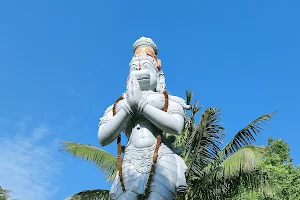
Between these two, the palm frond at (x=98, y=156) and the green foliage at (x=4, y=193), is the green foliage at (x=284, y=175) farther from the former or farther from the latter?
the green foliage at (x=4, y=193)

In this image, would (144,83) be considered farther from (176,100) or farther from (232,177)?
(232,177)

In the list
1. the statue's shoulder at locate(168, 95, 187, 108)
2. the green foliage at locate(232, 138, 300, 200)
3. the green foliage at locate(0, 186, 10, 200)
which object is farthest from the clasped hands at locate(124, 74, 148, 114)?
the green foliage at locate(0, 186, 10, 200)

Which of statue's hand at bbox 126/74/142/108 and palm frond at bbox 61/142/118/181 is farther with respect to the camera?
palm frond at bbox 61/142/118/181

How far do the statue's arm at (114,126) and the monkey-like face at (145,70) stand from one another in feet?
1.46

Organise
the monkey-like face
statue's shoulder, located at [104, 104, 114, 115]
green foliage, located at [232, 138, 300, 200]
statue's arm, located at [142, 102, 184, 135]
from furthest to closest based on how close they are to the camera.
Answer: green foliage, located at [232, 138, 300, 200], statue's shoulder, located at [104, 104, 114, 115], the monkey-like face, statue's arm, located at [142, 102, 184, 135]

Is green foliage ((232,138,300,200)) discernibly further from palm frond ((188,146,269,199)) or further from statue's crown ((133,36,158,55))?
statue's crown ((133,36,158,55))

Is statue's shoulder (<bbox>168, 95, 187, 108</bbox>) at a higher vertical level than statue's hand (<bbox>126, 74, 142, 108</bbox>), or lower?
higher

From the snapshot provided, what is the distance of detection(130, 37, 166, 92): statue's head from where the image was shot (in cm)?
522

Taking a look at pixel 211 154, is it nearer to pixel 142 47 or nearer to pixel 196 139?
pixel 196 139

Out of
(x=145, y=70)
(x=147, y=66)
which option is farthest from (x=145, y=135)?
(x=147, y=66)

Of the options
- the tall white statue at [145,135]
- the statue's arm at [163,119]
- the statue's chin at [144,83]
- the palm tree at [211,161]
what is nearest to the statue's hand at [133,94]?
the tall white statue at [145,135]

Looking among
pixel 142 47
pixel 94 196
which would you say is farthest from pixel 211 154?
pixel 142 47

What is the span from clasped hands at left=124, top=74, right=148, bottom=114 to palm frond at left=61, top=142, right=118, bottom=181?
6126 mm

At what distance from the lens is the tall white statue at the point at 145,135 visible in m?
4.67
